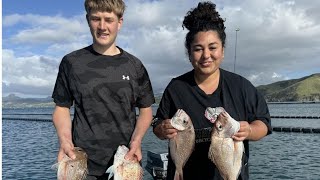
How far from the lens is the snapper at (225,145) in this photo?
443cm

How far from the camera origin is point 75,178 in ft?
15.8

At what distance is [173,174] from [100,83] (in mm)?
1590

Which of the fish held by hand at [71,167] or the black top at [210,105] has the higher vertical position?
the black top at [210,105]

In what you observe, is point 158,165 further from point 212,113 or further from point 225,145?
point 225,145

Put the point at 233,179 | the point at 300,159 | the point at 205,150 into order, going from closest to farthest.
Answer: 1. the point at 233,179
2. the point at 205,150
3. the point at 300,159

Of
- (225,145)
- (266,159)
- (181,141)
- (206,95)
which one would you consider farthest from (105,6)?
(266,159)

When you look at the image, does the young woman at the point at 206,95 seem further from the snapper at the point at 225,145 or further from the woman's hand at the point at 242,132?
the woman's hand at the point at 242,132

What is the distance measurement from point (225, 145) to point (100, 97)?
1813mm

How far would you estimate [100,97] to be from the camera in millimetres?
5203

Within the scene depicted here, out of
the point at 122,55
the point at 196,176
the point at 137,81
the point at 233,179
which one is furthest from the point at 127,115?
the point at 233,179

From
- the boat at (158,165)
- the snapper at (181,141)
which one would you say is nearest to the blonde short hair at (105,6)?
the snapper at (181,141)

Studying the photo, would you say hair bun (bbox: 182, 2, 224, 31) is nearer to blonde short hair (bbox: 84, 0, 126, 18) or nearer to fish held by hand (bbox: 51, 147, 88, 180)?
blonde short hair (bbox: 84, 0, 126, 18)

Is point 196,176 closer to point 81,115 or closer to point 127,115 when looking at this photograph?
point 127,115

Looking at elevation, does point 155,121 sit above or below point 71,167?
above
